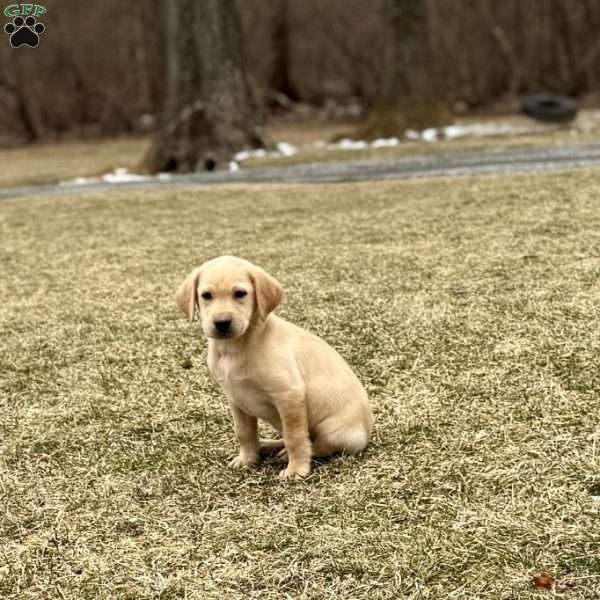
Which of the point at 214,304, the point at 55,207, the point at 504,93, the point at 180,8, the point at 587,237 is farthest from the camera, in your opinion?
the point at 504,93

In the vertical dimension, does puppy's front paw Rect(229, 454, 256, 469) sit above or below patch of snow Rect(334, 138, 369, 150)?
above

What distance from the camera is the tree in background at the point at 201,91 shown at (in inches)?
408

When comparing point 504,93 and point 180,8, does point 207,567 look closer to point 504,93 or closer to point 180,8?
point 180,8

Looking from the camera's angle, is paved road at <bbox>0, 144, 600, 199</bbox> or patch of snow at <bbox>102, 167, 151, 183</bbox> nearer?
paved road at <bbox>0, 144, 600, 199</bbox>

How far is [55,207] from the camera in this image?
7852 millimetres

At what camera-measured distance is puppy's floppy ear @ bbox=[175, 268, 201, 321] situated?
7.42 feet

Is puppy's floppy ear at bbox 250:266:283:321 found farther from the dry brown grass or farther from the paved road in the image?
the dry brown grass

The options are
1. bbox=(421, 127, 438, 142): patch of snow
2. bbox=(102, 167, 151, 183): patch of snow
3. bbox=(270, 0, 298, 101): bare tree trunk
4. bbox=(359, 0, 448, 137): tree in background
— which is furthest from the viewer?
bbox=(270, 0, 298, 101): bare tree trunk

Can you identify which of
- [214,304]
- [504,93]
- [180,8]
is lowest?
[504,93]

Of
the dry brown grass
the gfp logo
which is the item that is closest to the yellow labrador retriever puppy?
the dry brown grass

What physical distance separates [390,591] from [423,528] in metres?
0.25

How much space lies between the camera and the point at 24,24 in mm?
14328

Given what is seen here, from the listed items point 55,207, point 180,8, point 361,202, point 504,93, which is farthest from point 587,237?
point 504,93

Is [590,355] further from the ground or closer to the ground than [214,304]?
closer to the ground
